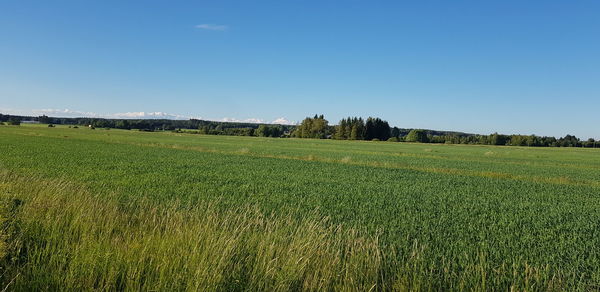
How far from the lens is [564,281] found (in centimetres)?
554

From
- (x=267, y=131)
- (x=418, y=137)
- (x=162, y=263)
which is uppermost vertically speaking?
(x=418, y=137)

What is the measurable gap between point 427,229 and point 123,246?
6.93 metres

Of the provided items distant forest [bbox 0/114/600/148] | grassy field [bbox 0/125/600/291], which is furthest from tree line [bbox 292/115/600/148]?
grassy field [bbox 0/125/600/291]

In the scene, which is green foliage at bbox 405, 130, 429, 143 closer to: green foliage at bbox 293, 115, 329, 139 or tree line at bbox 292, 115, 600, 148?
tree line at bbox 292, 115, 600, 148

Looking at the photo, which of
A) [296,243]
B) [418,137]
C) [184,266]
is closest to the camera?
[184,266]

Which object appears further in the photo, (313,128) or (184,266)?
(313,128)

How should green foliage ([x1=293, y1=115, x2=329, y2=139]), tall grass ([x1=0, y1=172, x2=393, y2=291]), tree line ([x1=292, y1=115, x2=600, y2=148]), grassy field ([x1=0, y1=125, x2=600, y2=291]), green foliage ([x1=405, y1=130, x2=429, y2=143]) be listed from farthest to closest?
green foliage ([x1=293, y1=115, x2=329, y2=139]), green foliage ([x1=405, y1=130, x2=429, y2=143]), tree line ([x1=292, y1=115, x2=600, y2=148]), grassy field ([x1=0, y1=125, x2=600, y2=291]), tall grass ([x1=0, y1=172, x2=393, y2=291])

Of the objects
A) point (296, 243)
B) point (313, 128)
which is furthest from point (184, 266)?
point (313, 128)

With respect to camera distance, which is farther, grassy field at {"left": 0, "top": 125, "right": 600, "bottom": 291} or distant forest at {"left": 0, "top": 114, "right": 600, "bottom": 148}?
distant forest at {"left": 0, "top": 114, "right": 600, "bottom": 148}

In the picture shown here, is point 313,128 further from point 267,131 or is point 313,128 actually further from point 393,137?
point 393,137

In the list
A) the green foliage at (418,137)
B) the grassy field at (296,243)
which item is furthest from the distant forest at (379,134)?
the grassy field at (296,243)

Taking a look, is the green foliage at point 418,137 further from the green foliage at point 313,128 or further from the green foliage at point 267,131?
the green foliage at point 267,131

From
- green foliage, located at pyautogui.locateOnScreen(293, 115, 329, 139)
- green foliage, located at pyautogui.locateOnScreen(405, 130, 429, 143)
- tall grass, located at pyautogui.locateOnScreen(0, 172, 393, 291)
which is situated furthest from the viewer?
green foliage, located at pyautogui.locateOnScreen(293, 115, 329, 139)

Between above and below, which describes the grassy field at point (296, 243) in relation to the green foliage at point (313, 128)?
below
